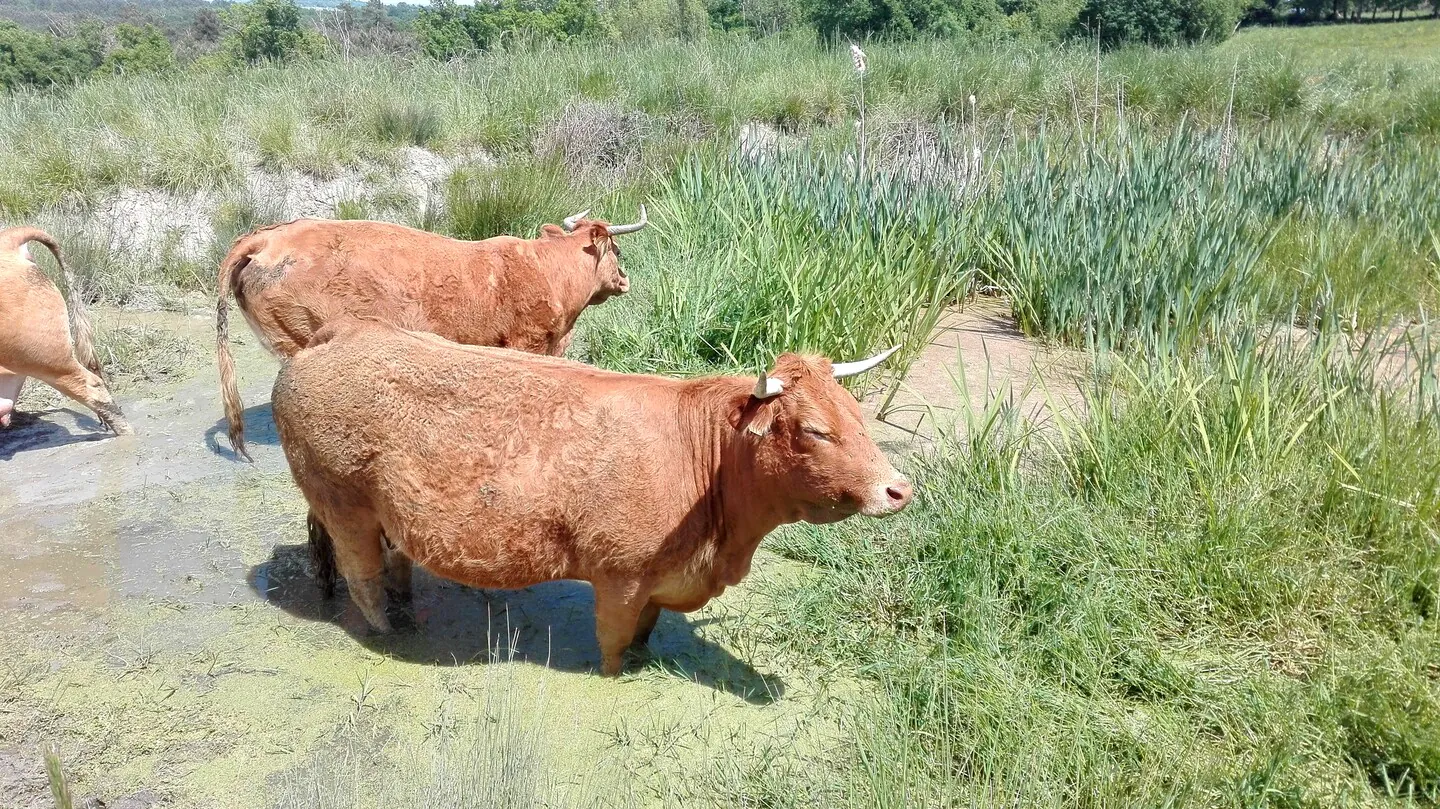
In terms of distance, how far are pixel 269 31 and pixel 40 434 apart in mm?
20134

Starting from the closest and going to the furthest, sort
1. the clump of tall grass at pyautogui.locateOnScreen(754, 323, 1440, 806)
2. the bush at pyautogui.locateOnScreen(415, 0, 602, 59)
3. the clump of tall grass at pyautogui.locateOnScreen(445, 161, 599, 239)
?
the clump of tall grass at pyautogui.locateOnScreen(754, 323, 1440, 806)
the clump of tall grass at pyautogui.locateOnScreen(445, 161, 599, 239)
the bush at pyautogui.locateOnScreen(415, 0, 602, 59)

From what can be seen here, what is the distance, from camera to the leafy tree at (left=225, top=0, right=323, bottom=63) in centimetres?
2288

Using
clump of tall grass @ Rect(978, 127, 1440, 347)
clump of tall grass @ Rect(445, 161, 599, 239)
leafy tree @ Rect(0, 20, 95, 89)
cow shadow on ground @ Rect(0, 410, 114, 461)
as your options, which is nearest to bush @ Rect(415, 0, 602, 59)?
leafy tree @ Rect(0, 20, 95, 89)

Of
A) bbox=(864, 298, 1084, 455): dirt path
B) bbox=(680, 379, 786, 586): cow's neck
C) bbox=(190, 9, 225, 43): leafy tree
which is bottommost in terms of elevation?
bbox=(864, 298, 1084, 455): dirt path

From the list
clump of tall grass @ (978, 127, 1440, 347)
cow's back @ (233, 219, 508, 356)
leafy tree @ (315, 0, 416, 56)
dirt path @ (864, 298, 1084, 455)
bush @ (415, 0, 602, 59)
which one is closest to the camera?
cow's back @ (233, 219, 508, 356)

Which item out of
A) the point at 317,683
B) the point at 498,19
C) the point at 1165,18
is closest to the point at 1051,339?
the point at 317,683

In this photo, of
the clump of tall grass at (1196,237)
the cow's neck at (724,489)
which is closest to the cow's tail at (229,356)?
the cow's neck at (724,489)

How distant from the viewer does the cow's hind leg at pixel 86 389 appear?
627 centimetres

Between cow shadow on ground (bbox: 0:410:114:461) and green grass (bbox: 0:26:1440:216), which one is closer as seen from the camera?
cow shadow on ground (bbox: 0:410:114:461)

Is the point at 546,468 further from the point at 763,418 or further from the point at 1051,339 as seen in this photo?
the point at 1051,339

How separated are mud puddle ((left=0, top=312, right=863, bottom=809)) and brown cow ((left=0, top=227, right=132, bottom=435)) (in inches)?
39.8

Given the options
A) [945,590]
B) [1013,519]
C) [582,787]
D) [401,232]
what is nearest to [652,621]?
[582,787]

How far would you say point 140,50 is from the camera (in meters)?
Answer: 25.2

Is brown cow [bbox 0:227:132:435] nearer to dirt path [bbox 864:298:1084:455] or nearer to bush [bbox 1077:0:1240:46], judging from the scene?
dirt path [bbox 864:298:1084:455]
